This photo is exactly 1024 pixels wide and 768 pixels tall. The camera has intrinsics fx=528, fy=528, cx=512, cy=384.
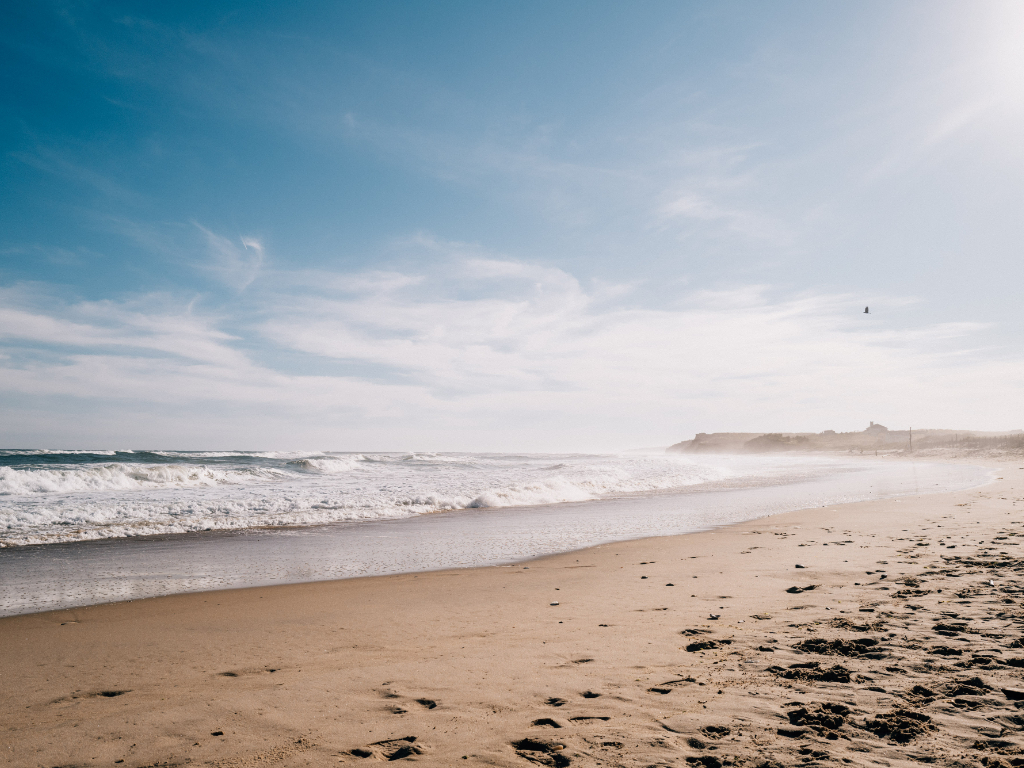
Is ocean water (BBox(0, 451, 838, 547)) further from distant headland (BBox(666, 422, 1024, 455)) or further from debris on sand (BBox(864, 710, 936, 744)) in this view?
distant headland (BBox(666, 422, 1024, 455))

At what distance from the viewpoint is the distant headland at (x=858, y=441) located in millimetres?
68062

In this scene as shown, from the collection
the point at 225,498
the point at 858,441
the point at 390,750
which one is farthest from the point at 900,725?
the point at 858,441

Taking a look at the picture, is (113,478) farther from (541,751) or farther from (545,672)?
(541,751)

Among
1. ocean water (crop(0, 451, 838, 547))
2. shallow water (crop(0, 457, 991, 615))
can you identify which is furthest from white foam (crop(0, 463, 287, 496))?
shallow water (crop(0, 457, 991, 615))

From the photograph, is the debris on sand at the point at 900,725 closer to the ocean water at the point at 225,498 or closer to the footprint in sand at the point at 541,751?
the footprint in sand at the point at 541,751

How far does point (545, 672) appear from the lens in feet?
12.8

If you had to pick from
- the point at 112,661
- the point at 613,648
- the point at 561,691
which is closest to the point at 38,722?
the point at 112,661

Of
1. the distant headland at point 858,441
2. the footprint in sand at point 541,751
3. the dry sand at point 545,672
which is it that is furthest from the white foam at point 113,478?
the distant headland at point 858,441

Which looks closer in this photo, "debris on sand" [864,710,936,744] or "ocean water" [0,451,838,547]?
"debris on sand" [864,710,936,744]

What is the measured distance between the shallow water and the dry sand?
36.3 inches

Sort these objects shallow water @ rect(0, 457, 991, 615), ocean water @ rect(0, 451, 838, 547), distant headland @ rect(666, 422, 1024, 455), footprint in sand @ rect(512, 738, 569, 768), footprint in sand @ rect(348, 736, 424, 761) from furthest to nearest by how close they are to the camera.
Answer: distant headland @ rect(666, 422, 1024, 455), ocean water @ rect(0, 451, 838, 547), shallow water @ rect(0, 457, 991, 615), footprint in sand @ rect(348, 736, 424, 761), footprint in sand @ rect(512, 738, 569, 768)

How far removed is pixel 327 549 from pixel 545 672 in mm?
6877

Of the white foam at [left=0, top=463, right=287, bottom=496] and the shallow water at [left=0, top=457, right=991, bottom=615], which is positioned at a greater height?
the white foam at [left=0, top=463, right=287, bottom=496]

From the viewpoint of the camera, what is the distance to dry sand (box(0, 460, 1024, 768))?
9.36 ft
